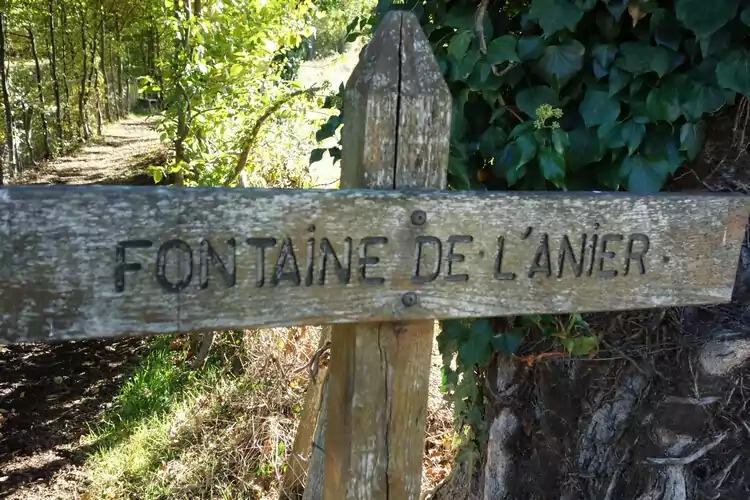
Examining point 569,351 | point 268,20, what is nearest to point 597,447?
point 569,351

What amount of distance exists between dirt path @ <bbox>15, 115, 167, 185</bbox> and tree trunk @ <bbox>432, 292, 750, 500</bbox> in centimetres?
963

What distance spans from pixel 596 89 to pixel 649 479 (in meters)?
1.20

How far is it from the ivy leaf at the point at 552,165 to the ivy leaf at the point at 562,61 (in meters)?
0.21

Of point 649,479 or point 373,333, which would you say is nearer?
point 373,333

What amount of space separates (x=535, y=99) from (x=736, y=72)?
0.49 metres

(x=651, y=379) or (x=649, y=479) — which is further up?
(x=651, y=379)

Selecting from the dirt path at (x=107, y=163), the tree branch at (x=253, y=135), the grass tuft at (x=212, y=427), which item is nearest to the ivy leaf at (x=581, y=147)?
the grass tuft at (x=212, y=427)

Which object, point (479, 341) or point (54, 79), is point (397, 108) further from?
point (54, 79)

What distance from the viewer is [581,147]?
179 centimetres

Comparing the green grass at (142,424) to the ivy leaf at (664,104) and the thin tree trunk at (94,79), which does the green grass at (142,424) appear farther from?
the thin tree trunk at (94,79)

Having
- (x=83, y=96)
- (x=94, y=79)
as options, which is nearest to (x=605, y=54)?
(x=83, y=96)

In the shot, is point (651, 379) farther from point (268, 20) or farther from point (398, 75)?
point (268, 20)

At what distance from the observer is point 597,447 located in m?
2.09

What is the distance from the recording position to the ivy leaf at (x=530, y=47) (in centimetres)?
177
